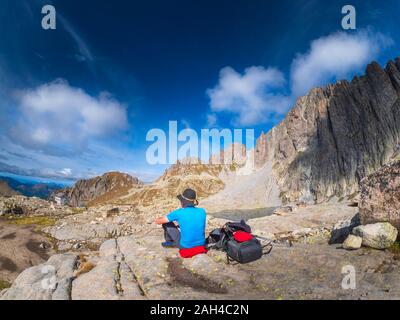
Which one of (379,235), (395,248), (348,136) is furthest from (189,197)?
(348,136)

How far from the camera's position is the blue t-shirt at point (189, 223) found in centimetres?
1349

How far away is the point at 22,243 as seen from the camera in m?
73.6

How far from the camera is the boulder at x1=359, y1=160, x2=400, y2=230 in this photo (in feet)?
47.1

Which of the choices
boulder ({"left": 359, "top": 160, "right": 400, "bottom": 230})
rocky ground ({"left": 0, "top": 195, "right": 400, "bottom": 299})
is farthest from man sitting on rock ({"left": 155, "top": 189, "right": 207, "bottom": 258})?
boulder ({"left": 359, "top": 160, "right": 400, "bottom": 230})

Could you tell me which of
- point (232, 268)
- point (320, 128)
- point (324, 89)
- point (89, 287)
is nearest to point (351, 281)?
point (232, 268)

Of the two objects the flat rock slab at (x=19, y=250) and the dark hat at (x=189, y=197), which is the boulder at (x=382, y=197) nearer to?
the dark hat at (x=189, y=197)

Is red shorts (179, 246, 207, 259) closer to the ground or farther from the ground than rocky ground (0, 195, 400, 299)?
farther from the ground

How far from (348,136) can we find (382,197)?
551 feet

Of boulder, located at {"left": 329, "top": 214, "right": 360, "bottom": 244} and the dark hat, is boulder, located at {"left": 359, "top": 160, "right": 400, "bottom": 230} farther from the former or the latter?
the dark hat

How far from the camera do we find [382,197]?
15.0 meters

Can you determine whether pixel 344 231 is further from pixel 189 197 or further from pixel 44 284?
pixel 44 284

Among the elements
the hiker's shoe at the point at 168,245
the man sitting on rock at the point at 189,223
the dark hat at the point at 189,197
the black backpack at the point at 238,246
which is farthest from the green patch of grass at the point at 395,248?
the hiker's shoe at the point at 168,245

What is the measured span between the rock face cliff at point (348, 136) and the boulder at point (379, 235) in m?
142

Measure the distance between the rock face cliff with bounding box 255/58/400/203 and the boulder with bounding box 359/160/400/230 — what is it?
13980 cm
